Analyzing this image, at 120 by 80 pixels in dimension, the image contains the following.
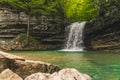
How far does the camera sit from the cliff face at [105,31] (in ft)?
143

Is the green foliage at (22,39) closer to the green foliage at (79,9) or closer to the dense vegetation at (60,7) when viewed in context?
the dense vegetation at (60,7)

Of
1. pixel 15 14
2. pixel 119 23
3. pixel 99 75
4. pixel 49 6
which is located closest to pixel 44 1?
pixel 49 6

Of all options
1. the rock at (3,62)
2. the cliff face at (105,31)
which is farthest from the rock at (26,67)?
the cliff face at (105,31)

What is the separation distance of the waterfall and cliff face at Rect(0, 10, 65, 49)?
133cm

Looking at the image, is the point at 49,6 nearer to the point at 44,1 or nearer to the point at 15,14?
the point at 44,1

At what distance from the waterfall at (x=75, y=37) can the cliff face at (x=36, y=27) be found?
1334 mm

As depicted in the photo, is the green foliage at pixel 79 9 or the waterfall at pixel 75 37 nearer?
the waterfall at pixel 75 37

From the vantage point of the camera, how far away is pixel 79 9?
5778 cm

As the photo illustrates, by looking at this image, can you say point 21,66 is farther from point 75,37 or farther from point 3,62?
point 75,37

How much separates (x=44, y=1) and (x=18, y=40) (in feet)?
24.5

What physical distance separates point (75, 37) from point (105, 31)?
18.1ft

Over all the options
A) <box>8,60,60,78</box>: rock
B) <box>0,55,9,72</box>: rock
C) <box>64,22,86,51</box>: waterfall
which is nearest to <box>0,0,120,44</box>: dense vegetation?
<box>64,22,86,51</box>: waterfall

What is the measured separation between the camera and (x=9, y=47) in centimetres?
4762

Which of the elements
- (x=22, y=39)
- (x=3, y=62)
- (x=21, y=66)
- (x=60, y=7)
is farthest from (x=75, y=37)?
(x=3, y=62)
